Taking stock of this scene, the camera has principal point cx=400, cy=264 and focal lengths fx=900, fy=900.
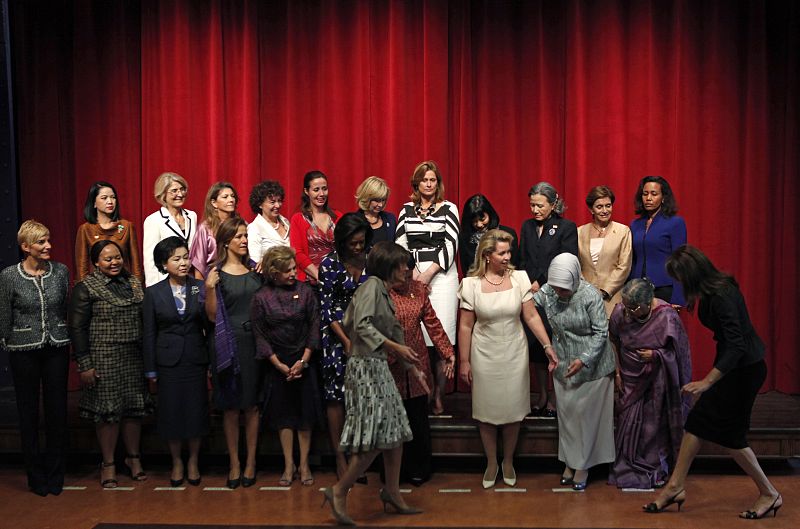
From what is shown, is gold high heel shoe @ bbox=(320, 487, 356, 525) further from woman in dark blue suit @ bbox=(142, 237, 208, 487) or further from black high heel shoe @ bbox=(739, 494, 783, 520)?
black high heel shoe @ bbox=(739, 494, 783, 520)

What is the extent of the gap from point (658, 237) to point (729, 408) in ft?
4.63

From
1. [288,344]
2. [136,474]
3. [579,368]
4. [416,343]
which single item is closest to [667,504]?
[579,368]

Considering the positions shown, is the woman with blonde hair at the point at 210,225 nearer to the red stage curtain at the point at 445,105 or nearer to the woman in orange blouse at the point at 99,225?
the woman in orange blouse at the point at 99,225

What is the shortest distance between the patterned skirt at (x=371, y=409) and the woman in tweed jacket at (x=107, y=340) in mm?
1422

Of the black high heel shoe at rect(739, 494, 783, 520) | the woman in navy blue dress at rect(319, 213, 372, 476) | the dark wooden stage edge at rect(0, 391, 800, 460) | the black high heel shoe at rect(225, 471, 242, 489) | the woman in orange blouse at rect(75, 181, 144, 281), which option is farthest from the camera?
the woman in orange blouse at rect(75, 181, 144, 281)

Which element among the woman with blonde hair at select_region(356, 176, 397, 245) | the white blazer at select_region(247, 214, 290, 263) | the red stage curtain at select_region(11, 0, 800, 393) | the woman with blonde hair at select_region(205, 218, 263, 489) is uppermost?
the red stage curtain at select_region(11, 0, 800, 393)

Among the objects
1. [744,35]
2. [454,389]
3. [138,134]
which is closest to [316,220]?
[454,389]

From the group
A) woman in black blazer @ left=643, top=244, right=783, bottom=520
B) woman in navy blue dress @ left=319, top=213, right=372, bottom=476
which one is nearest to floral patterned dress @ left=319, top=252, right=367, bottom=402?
woman in navy blue dress @ left=319, top=213, right=372, bottom=476

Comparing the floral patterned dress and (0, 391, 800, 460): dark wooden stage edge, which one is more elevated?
the floral patterned dress

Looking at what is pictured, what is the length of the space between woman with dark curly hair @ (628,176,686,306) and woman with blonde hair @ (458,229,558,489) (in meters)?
0.95

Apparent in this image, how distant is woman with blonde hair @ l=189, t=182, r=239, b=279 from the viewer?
216 inches

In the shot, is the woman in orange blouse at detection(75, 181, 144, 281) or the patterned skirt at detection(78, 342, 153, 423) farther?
the woman in orange blouse at detection(75, 181, 144, 281)

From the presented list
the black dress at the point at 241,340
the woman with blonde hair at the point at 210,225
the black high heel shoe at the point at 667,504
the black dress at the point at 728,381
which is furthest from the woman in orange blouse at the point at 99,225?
the black dress at the point at 728,381

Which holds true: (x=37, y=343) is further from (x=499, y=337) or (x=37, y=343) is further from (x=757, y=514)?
(x=757, y=514)
